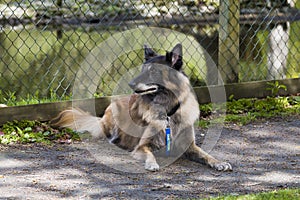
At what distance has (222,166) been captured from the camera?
173 inches

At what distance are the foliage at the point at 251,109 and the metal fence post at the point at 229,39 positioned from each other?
297mm

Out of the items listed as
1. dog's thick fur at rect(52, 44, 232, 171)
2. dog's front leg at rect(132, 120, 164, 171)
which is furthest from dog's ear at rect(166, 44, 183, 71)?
dog's front leg at rect(132, 120, 164, 171)

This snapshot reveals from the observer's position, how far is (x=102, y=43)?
24.5 feet

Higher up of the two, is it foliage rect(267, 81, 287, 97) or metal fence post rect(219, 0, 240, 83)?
metal fence post rect(219, 0, 240, 83)

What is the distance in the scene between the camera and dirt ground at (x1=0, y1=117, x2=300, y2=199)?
3.86 m

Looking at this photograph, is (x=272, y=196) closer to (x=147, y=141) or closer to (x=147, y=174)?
(x=147, y=174)

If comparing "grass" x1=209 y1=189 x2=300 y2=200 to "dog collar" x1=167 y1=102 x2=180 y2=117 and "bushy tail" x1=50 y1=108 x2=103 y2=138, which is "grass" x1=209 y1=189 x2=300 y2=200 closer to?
"dog collar" x1=167 y1=102 x2=180 y2=117

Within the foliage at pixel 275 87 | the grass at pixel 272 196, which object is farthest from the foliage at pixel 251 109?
the grass at pixel 272 196

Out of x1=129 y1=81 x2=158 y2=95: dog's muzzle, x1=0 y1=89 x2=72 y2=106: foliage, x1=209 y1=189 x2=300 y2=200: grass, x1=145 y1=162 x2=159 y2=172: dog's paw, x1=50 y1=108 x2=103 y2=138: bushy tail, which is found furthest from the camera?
x1=0 y1=89 x2=72 y2=106: foliage

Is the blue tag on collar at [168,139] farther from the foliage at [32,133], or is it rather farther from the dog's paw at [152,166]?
the foliage at [32,133]

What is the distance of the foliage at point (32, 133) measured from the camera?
505cm

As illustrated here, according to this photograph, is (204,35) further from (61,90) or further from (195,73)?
(61,90)

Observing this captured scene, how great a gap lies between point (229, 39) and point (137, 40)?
1.15 meters

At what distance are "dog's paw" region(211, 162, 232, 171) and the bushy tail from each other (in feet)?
4.23
